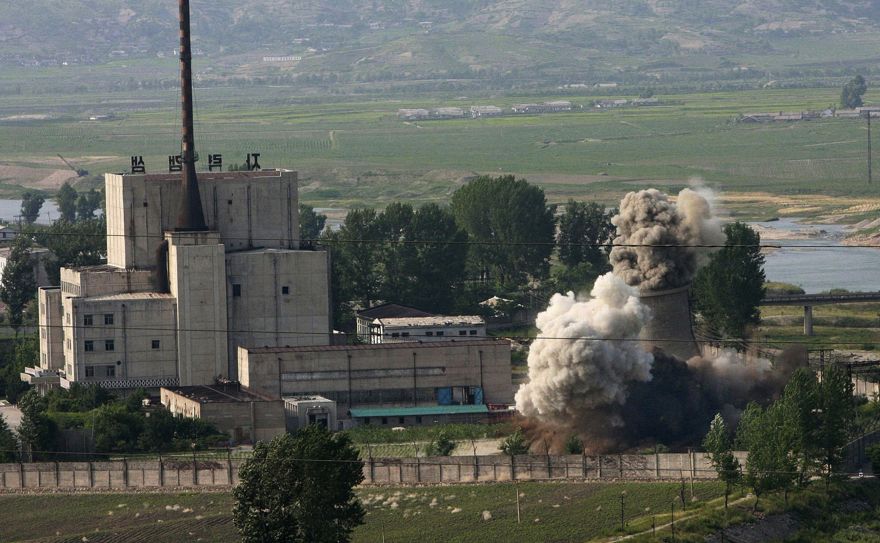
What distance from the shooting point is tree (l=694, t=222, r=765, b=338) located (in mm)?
106562

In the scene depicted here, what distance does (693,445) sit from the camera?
85750mm

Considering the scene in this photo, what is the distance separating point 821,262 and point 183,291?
6863cm

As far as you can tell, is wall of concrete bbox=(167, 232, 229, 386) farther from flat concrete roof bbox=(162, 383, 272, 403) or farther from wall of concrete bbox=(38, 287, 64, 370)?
wall of concrete bbox=(38, 287, 64, 370)

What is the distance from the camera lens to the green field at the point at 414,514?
74.9m

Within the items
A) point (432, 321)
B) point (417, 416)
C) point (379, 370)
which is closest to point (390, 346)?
point (379, 370)

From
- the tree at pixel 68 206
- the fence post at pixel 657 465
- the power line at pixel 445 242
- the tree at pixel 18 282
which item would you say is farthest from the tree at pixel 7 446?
the tree at pixel 68 206

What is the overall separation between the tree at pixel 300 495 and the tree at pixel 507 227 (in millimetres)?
61920

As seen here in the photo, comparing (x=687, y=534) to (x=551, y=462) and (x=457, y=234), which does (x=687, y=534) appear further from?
(x=457, y=234)

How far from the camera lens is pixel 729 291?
10681cm

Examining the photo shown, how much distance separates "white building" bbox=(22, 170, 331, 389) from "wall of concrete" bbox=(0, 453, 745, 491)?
16.2 meters

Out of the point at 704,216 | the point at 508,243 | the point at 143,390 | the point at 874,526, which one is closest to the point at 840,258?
the point at 508,243

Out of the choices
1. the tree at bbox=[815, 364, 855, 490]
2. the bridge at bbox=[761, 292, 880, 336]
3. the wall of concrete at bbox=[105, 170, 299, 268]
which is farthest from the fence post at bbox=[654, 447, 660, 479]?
the bridge at bbox=[761, 292, 880, 336]

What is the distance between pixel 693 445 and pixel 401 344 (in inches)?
655

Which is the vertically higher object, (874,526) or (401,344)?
(401,344)
